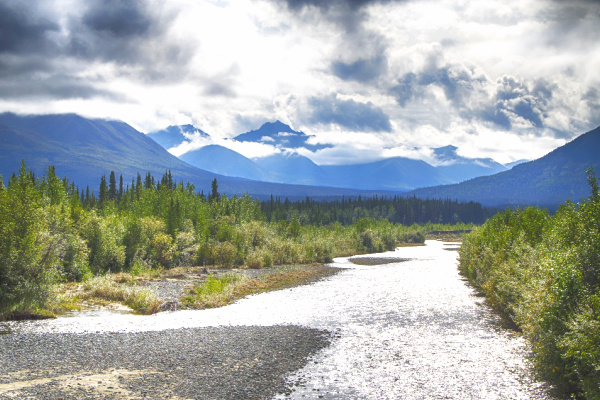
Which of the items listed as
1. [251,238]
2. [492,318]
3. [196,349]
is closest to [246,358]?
[196,349]

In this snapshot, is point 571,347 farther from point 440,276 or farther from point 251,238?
point 251,238

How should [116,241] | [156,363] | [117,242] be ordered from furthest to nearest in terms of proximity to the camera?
1. [117,242]
2. [116,241]
3. [156,363]

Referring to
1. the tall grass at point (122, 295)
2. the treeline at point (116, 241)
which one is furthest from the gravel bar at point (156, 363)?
the tall grass at point (122, 295)

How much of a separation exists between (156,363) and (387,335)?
1396 cm

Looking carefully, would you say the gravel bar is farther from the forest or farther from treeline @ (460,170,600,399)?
treeline @ (460,170,600,399)

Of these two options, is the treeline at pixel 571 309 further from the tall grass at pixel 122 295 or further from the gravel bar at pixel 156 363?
the tall grass at pixel 122 295

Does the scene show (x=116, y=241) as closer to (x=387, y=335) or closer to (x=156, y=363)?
(x=156, y=363)

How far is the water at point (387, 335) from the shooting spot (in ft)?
58.6

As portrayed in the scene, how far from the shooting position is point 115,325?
90.0ft

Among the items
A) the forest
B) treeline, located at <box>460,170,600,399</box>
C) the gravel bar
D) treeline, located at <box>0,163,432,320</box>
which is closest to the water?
the gravel bar

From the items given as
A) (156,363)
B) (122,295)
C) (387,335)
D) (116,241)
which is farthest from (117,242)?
(387,335)

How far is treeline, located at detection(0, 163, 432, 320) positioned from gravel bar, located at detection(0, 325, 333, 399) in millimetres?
6362

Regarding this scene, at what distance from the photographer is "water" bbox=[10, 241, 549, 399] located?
17855 mm

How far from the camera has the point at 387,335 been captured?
26516 mm
